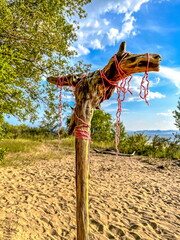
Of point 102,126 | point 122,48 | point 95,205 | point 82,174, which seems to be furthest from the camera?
point 102,126

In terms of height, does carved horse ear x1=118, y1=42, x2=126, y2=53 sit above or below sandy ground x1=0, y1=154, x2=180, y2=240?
above

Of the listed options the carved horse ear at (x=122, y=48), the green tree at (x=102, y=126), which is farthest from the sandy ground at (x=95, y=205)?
the green tree at (x=102, y=126)

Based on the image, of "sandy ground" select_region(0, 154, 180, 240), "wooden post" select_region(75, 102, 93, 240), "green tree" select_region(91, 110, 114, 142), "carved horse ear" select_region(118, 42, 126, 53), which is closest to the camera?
"carved horse ear" select_region(118, 42, 126, 53)

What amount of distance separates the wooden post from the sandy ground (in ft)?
4.75

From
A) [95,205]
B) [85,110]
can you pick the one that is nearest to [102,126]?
[95,205]

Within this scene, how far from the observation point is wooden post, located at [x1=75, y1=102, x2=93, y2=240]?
280 centimetres

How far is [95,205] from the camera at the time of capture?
5.35 m

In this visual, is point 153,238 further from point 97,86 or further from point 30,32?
point 30,32

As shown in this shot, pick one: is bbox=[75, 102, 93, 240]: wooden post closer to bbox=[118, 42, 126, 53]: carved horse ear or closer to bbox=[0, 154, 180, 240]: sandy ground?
bbox=[118, 42, 126, 53]: carved horse ear

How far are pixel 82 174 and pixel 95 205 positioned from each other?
3.00 meters

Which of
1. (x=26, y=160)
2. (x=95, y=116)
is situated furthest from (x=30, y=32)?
(x=95, y=116)

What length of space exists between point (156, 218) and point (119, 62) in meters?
4.12

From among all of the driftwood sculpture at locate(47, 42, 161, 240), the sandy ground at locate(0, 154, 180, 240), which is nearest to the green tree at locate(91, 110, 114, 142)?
the sandy ground at locate(0, 154, 180, 240)

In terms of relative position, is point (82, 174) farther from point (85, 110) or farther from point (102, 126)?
point (102, 126)
